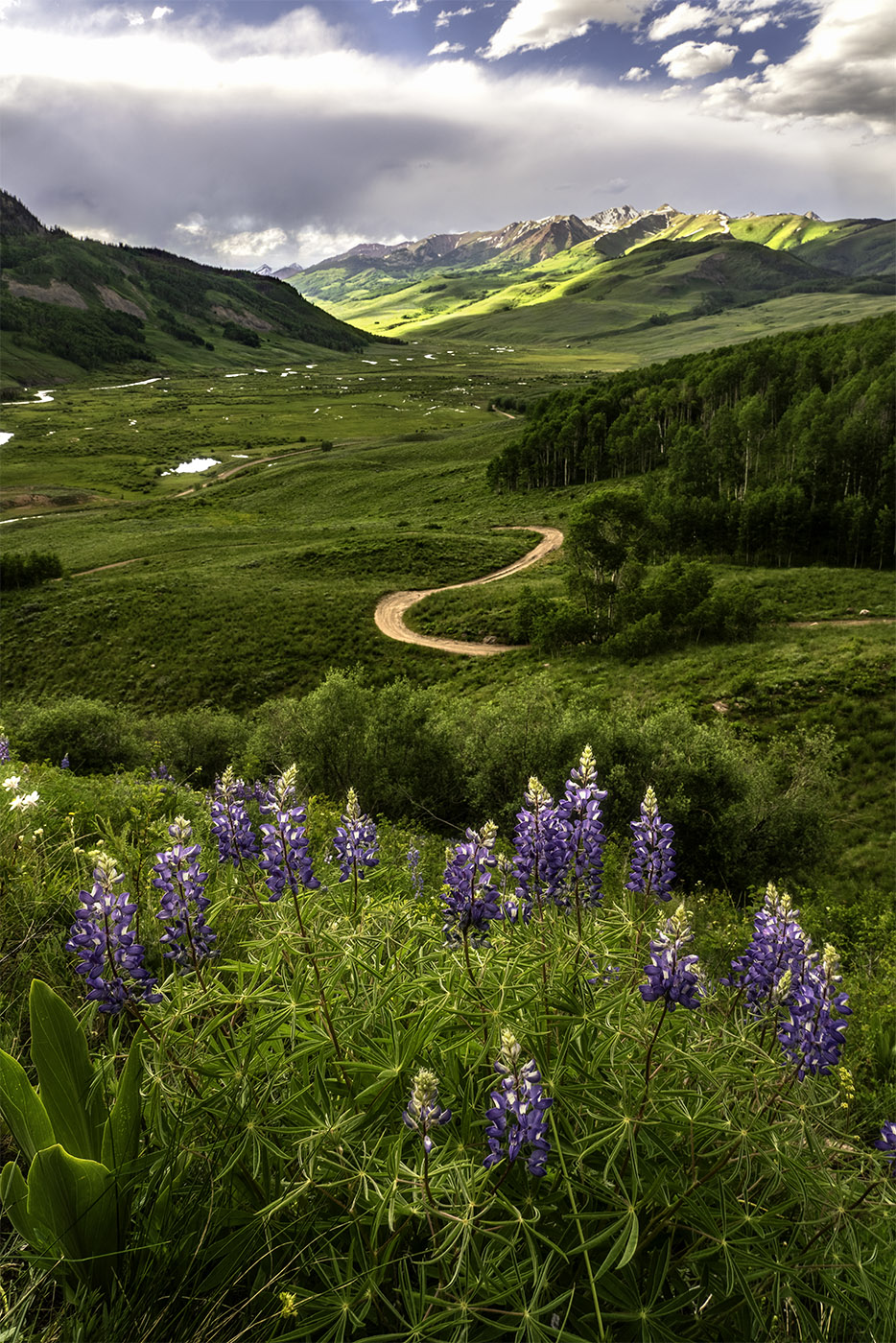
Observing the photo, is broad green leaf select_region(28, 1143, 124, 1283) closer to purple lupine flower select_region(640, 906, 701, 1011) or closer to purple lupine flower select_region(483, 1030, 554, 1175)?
purple lupine flower select_region(483, 1030, 554, 1175)

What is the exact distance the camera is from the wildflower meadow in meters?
2.35

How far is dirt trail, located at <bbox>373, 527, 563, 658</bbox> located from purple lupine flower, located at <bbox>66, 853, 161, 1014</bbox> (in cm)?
4568

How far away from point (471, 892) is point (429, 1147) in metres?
1.25

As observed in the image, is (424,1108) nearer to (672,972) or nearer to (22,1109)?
(672,972)

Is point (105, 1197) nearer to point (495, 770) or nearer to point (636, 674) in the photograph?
point (495, 770)

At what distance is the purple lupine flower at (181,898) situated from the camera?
339 centimetres

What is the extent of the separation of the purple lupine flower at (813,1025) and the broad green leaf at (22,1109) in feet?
11.5

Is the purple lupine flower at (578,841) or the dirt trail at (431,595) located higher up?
the purple lupine flower at (578,841)

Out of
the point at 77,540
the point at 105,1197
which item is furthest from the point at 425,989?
the point at 77,540

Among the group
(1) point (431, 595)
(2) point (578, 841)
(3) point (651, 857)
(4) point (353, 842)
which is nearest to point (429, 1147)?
(2) point (578, 841)

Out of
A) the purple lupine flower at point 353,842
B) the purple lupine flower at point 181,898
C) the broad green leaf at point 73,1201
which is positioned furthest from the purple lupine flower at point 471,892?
the broad green leaf at point 73,1201

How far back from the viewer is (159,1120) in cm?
279

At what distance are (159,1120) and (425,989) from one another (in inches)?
52.7

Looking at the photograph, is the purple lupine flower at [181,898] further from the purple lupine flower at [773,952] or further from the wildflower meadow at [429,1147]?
the purple lupine flower at [773,952]
